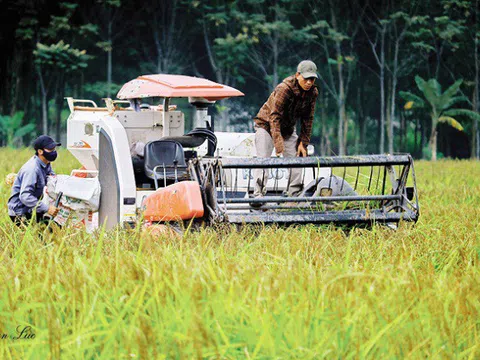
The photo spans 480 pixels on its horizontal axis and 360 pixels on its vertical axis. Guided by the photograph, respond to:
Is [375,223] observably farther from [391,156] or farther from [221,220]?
[221,220]

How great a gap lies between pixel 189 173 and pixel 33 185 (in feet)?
5.09

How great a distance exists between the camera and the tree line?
4097 cm

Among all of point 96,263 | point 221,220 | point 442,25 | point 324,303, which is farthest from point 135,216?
point 442,25

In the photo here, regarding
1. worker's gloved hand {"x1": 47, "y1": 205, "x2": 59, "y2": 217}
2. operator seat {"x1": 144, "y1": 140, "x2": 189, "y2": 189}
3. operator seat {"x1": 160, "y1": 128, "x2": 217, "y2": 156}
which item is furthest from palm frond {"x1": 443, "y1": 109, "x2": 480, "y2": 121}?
worker's gloved hand {"x1": 47, "y1": 205, "x2": 59, "y2": 217}

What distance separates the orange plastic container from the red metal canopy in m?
1.32

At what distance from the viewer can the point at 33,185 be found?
31.2 feet

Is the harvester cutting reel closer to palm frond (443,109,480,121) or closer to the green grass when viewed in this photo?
the green grass

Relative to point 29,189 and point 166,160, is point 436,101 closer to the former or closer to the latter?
point 166,160

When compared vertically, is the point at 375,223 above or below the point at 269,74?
below

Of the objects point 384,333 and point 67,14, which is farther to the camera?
point 67,14

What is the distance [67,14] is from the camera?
1571 inches

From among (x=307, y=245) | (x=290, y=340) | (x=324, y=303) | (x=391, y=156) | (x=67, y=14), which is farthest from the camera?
(x=67, y=14)

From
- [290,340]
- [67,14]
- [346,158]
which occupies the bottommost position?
[290,340]

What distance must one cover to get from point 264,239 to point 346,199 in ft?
4.60
